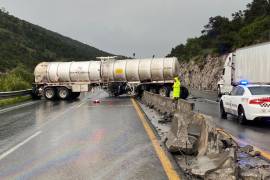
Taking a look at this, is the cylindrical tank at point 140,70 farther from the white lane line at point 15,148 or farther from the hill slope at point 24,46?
the hill slope at point 24,46

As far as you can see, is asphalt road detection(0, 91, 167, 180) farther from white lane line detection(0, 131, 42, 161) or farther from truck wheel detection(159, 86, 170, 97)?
truck wheel detection(159, 86, 170, 97)

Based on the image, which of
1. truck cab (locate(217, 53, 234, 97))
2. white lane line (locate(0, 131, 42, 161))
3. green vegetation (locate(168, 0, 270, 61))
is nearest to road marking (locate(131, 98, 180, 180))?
white lane line (locate(0, 131, 42, 161))

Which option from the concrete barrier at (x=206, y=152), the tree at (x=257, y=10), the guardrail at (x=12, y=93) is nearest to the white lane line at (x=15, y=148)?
the concrete barrier at (x=206, y=152)

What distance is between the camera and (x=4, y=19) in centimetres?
11238

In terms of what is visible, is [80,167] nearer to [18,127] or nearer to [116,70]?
[18,127]

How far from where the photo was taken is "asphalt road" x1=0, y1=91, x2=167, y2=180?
316 inches

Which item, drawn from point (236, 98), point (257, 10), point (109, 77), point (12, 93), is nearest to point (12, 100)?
point (12, 93)

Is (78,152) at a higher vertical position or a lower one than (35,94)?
higher

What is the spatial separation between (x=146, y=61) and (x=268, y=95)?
23.1m

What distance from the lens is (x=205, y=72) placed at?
73.5m

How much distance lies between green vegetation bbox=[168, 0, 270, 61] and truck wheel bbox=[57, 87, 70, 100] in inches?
1081

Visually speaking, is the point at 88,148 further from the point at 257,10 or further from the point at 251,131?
the point at 257,10

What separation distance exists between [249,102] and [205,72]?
58231 millimetres

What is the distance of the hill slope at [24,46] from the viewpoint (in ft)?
286
